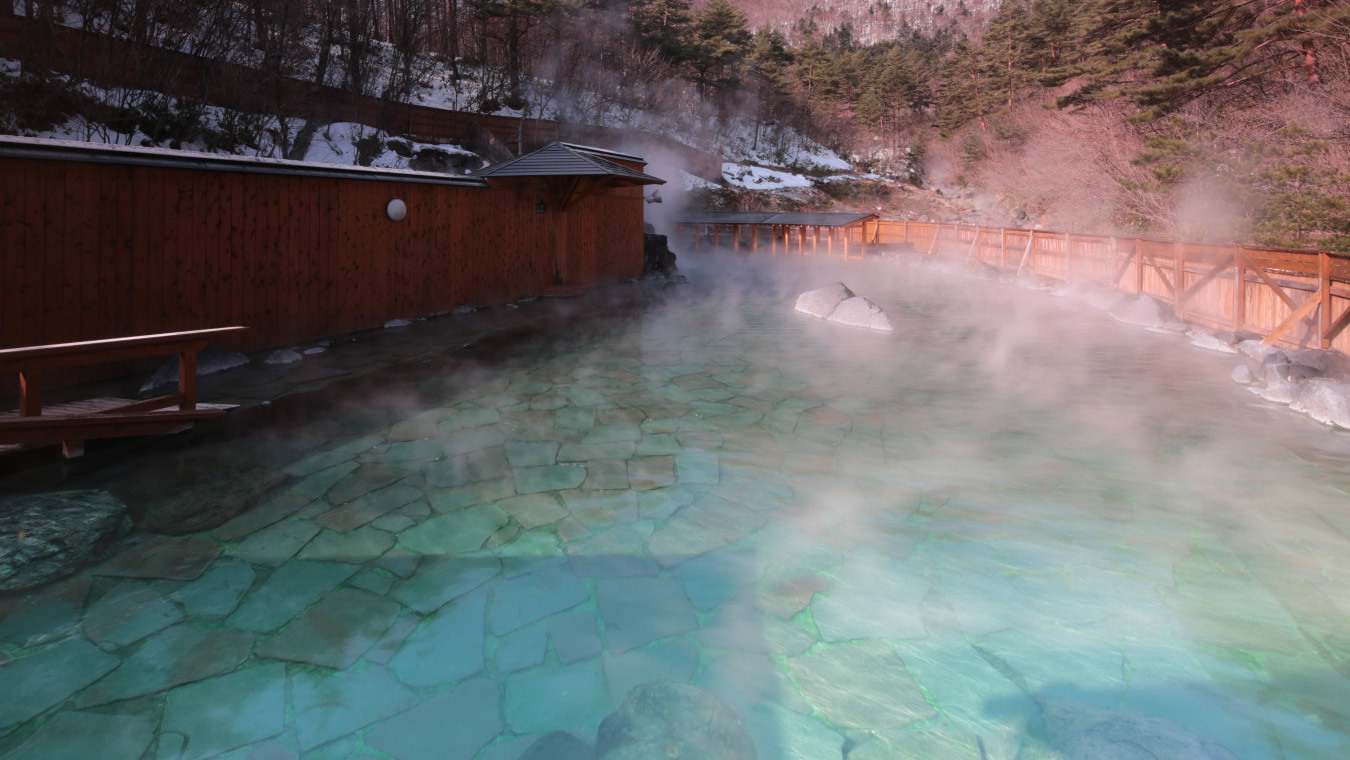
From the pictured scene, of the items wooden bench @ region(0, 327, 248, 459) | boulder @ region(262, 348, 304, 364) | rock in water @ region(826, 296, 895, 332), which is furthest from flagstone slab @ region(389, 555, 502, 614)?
rock in water @ region(826, 296, 895, 332)

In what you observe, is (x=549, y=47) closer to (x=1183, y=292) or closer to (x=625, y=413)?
(x=1183, y=292)

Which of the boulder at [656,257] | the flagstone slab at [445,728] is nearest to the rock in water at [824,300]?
the boulder at [656,257]

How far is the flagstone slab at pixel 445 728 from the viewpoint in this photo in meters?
2.47

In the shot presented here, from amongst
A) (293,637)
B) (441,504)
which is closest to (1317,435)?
(441,504)

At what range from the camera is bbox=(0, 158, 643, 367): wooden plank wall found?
233 inches

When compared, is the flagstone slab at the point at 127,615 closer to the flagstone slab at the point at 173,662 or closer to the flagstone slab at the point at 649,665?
the flagstone slab at the point at 173,662

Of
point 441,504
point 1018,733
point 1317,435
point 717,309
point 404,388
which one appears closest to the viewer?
A: point 1018,733

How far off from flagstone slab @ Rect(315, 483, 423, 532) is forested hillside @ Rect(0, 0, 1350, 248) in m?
14.2

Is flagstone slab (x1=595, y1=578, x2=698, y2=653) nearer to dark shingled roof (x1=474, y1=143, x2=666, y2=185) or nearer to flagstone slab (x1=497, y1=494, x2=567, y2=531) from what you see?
flagstone slab (x1=497, y1=494, x2=567, y2=531)

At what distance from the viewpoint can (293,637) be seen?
302 cm

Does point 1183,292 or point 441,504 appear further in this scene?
point 1183,292

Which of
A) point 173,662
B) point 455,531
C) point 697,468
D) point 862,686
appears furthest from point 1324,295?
point 173,662

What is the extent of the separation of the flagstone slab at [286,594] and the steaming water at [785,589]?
16 mm

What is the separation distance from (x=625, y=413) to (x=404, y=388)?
2208 millimetres
